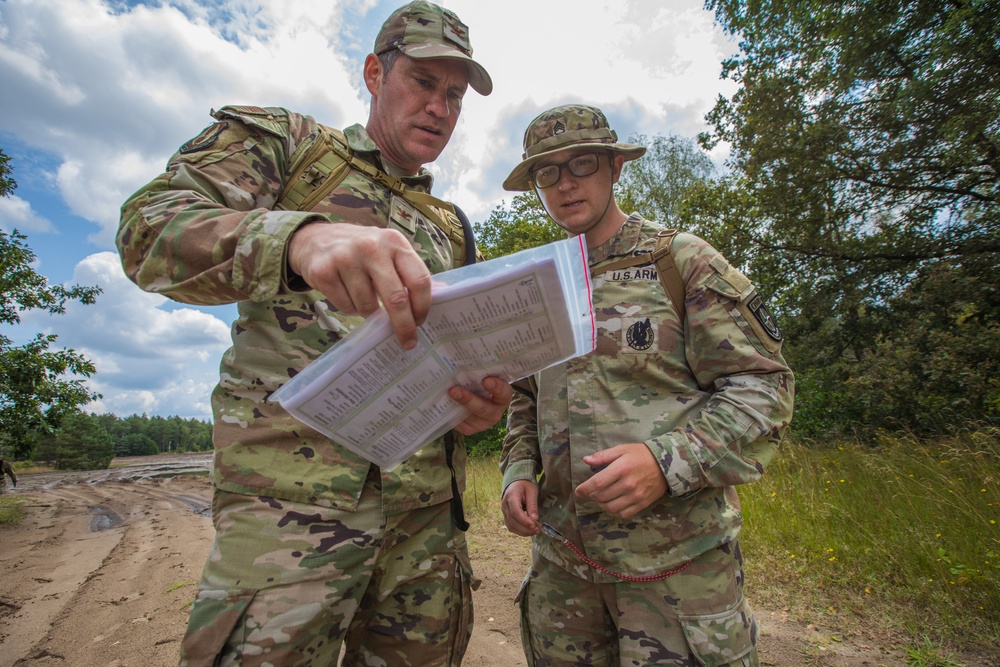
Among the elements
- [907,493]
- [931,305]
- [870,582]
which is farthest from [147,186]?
[931,305]

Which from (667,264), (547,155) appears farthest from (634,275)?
(547,155)

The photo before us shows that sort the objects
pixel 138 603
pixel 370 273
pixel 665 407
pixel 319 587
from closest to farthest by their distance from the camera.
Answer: pixel 370 273
pixel 319 587
pixel 665 407
pixel 138 603

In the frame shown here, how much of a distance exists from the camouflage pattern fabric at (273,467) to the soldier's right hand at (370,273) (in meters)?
0.12

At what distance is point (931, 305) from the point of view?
29.3 ft

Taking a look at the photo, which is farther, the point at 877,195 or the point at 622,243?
the point at 877,195

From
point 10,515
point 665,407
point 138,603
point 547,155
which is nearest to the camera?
point 665,407

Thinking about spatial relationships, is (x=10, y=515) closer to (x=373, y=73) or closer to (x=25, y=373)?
(x=25, y=373)

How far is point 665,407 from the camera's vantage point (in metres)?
1.77

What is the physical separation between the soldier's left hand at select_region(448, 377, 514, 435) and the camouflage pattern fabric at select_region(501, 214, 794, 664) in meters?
0.57

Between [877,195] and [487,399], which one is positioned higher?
[877,195]

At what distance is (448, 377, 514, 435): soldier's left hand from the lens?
3.94ft

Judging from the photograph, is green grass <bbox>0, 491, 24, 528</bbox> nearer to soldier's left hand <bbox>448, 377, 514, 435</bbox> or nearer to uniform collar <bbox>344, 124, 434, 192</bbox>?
uniform collar <bbox>344, 124, 434, 192</bbox>

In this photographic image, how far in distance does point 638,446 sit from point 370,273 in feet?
3.43

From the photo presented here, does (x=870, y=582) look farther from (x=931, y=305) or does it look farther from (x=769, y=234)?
(x=769, y=234)
